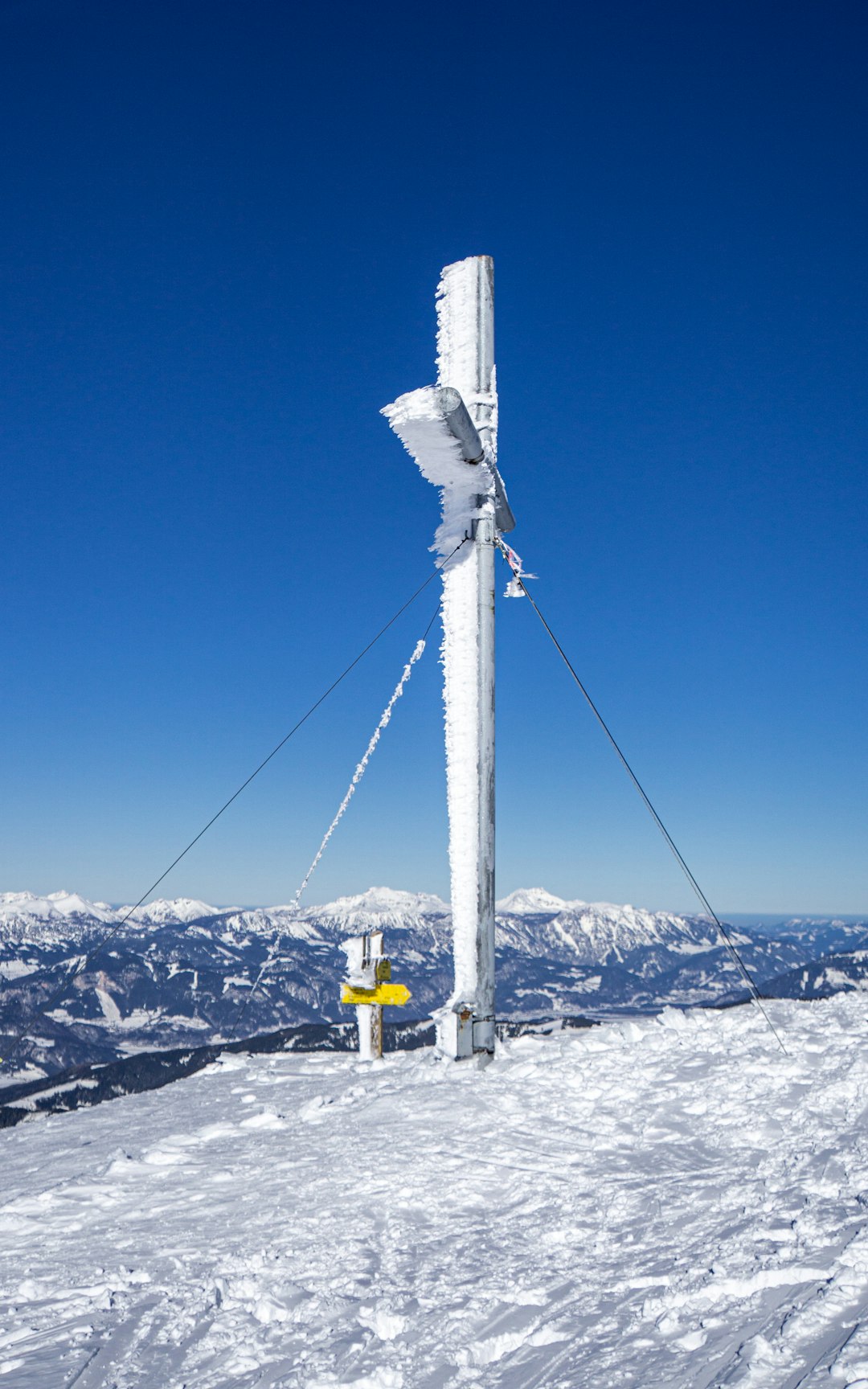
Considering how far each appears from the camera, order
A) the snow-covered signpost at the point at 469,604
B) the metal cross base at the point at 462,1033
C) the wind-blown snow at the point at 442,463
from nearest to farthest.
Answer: the wind-blown snow at the point at 442,463, the metal cross base at the point at 462,1033, the snow-covered signpost at the point at 469,604

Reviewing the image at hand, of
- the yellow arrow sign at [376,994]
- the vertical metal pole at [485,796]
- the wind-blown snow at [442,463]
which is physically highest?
the wind-blown snow at [442,463]

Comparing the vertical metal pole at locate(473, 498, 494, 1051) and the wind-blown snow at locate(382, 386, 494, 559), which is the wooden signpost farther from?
the wind-blown snow at locate(382, 386, 494, 559)

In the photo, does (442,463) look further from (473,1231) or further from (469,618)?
(473,1231)

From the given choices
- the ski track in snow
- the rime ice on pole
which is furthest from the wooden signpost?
the ski track in snow

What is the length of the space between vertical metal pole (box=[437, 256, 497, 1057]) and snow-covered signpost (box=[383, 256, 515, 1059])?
0.5 inches

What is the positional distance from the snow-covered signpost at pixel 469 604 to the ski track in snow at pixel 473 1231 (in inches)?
55.2

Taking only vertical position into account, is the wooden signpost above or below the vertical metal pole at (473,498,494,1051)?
below

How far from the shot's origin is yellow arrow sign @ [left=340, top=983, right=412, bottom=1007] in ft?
40.6

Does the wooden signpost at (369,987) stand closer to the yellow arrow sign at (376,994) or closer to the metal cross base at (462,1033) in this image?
the yellow arrow sign at (376,994)

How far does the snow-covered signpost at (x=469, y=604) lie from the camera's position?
36.0 feet

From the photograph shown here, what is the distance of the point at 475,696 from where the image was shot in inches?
449

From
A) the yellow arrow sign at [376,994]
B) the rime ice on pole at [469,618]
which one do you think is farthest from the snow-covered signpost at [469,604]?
the yellow arrow sign at [376,994]

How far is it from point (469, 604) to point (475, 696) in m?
1.24

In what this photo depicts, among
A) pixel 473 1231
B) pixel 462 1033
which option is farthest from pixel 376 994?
pixel 473 1231
